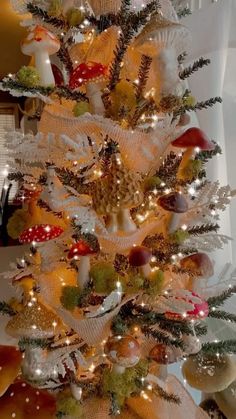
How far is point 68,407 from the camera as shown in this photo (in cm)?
98

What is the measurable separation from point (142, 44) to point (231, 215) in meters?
0.61

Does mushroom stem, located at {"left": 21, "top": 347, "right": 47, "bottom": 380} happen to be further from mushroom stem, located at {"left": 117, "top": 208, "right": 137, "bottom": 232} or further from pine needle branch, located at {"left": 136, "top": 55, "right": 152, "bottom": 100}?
pine needle branch, located at {"left": 136, "top": 55, "right": 152, "bottom": 100}

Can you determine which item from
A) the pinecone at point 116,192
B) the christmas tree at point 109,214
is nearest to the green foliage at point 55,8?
the christmas tree at point 109,214

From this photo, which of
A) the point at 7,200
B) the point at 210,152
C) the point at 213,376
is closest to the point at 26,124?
the point at 7,200

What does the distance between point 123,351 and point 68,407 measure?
179mm

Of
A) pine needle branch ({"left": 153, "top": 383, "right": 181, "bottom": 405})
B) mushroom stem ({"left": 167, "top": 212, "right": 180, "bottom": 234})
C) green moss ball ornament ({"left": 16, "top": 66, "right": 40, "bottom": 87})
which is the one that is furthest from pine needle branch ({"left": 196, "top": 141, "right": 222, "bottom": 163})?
pine needle branch ({"left": 153, "top": 383, "right": 181, "bottom": 405})

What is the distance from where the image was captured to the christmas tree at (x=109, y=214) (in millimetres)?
916

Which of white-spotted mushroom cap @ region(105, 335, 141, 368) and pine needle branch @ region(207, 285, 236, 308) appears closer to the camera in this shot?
white-spotted mushroom cap @ region(105, 335, 141, 368)

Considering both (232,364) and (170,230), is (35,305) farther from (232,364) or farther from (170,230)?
(232,364)

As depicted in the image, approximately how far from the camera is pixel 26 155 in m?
0.95

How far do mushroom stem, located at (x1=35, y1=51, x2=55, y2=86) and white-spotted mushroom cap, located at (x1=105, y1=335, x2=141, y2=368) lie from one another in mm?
487

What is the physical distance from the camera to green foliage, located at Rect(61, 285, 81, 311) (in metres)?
0.94

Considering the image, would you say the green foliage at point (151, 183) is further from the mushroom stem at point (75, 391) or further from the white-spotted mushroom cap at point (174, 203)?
the mushroom stem at point (75, 391)

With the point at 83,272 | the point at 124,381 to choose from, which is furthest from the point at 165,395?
the point at 83,272
